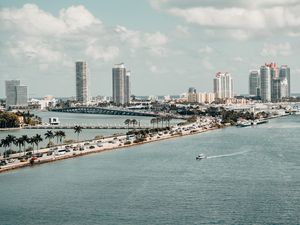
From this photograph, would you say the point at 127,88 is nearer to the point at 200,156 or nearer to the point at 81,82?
the point at 81,82

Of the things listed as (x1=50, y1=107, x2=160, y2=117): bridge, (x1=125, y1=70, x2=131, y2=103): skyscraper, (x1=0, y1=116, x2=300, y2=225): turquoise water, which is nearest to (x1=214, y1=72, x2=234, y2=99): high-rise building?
(x1=125, y1=70, x2=131, y2=103): skyscraper

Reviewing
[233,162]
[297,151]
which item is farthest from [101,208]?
[297,151]

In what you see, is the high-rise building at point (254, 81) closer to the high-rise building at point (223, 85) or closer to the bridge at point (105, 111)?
the high-rise building at point (223, 85)

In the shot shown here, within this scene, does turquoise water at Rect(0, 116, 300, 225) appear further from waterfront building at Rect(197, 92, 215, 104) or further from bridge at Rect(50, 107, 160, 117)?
waterfront building at Rect(197, 92, 215, 104)

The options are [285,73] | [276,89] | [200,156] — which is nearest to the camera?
[200,156]

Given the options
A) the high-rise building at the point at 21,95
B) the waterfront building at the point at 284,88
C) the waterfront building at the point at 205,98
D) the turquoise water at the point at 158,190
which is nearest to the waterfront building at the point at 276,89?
the waterfront building at the point at 284,88

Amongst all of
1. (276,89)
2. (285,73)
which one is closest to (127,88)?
(276,89)

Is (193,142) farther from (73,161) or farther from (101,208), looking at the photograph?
(101,208)
